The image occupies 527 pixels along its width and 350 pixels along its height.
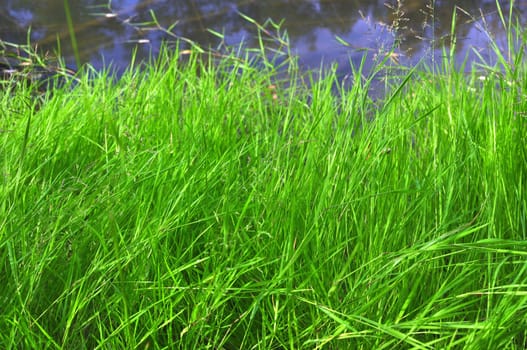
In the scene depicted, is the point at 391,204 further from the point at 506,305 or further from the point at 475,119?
the point at 475,119

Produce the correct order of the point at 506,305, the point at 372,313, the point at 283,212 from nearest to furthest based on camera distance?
the point at 506,305 → the point at 372,313 → the point at 283,212

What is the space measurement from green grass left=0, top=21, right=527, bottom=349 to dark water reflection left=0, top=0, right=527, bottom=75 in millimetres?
1607

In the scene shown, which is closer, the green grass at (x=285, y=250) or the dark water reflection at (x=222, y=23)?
the green grass at (x=285, y=250)

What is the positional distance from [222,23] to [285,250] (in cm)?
235

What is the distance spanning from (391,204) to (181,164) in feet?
1.44

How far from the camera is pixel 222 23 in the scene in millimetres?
3529

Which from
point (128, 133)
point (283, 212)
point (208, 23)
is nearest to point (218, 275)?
point (283, 212)

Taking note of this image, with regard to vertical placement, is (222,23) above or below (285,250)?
below

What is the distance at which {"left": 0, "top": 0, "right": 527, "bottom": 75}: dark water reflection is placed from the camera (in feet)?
10.6

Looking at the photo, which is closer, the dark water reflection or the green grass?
the green grass

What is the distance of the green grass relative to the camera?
4.15 feet

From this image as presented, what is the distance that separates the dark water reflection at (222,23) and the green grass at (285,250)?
1.61 metres

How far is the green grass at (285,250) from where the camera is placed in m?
1.26

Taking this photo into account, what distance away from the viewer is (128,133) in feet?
5.91
